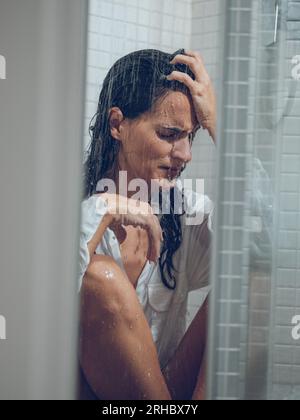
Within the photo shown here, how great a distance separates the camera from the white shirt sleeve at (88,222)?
222cm

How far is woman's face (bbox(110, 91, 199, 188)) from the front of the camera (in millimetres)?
2221

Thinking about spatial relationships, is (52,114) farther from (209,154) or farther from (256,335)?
(256,335)

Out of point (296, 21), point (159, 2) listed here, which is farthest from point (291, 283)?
point (159, 2)

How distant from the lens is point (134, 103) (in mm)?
2219

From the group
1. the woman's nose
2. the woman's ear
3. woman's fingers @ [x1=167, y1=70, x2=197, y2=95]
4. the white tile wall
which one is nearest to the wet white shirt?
the woman's nose

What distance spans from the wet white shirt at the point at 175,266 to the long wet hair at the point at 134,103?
0.08ft

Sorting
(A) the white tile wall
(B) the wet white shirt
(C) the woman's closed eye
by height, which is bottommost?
(B) the wet white shirt

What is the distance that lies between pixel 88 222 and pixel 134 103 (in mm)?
392

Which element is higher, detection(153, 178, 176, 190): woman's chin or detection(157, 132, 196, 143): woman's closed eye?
detection(157, 132, 196, 143): woman's closed eye

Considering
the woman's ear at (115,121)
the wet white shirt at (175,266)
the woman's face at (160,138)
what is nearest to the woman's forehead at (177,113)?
the woman's face at (160,138)

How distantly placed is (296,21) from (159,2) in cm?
43

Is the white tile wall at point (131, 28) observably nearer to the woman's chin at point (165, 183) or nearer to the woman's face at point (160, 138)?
the woman's face at point (160, 138)

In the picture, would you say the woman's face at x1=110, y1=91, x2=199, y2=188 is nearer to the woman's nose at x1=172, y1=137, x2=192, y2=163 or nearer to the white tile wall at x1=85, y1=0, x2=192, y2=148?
the woman's nose at x1=172, y1=137, x2=192, y2=163

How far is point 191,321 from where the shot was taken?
7.34 feet
